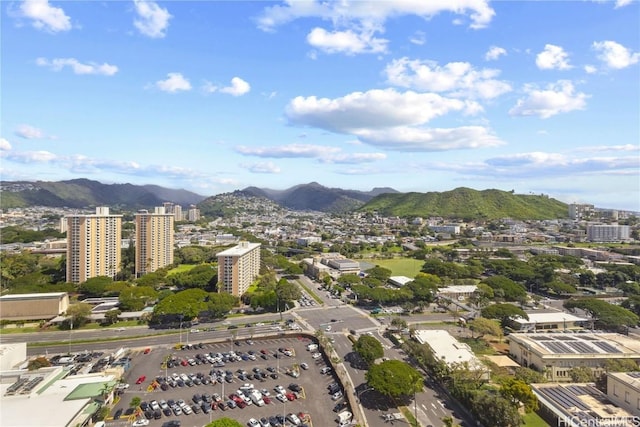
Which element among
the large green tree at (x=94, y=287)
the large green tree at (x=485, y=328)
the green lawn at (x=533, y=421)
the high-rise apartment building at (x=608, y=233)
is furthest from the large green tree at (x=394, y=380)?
the high-rise apartment building at (x=608, y=233)

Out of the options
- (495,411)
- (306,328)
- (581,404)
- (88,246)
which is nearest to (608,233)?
(306,328)

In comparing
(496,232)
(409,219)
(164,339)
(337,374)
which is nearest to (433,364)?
(337,374)

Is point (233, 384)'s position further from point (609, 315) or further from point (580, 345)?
point (609, 315)

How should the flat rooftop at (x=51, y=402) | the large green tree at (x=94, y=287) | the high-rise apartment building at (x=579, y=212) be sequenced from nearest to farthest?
the flat rooftop at (x=51, y=402), the large green tree at (x=94, y=287), the high-rise apartment building at (x=579, y=212)

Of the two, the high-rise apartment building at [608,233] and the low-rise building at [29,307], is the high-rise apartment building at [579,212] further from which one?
the low-rise building at [29,307]

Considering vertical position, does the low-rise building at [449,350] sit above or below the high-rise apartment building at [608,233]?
below

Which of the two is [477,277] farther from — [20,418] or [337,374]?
[20,418]

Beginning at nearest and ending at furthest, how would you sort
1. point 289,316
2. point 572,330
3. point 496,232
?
point 572,330 → point 289,316 → point 496,232
